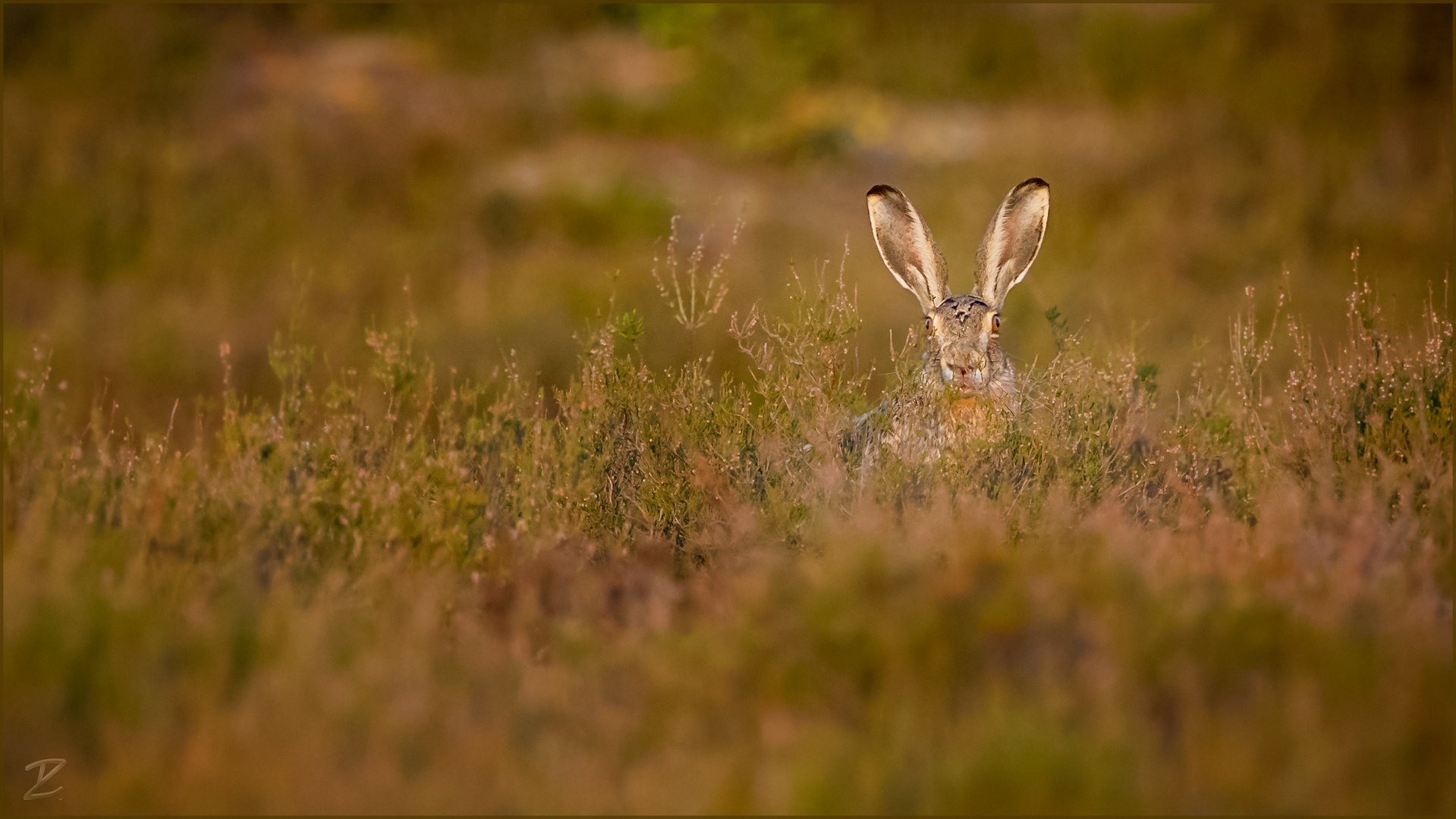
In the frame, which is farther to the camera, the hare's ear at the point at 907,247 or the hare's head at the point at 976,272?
the hare's ear at the point at 907,247

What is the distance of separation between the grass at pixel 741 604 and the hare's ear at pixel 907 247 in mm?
605

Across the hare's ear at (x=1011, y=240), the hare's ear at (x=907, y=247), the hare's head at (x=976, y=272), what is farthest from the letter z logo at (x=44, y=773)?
the hare's ear at (x=1011, y=240)

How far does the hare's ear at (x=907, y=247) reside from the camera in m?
4.75

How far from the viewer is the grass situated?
2143 mm

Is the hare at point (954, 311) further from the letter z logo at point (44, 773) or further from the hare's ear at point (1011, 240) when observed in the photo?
the letter z logo at point (44, 773)

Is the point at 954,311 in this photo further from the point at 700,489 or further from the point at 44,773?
the point at 44,773

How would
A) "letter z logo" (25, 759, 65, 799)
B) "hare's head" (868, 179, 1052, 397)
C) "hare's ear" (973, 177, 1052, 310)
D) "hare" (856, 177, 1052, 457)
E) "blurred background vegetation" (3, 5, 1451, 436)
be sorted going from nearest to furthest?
"letter z logo" (25, 759, 65, 799) < "hare" (856, 177, 1052, 457) < "hare's head" (868, 179, 1052, 397) < "hare's ear" (973, 177, 1052, 310) < "blurred background vegetation" (3, 5, 1451, 436)

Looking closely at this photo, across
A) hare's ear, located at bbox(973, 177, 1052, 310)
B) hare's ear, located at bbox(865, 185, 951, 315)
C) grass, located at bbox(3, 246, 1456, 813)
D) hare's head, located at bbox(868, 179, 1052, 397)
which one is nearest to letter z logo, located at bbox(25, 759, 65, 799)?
grass, located at bbox(3, 246, 1456, 813)

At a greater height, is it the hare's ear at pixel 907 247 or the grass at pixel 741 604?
the hare's ear at pixel 907 247

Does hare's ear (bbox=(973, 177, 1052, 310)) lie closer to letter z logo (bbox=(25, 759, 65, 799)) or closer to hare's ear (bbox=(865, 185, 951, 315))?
hare's ear (bbox=(865, 185, 951, 315))

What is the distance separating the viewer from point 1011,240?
15.6 ft

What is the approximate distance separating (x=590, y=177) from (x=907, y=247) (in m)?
5.31

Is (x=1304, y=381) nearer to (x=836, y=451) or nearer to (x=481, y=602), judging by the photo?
(x=836, y=451)

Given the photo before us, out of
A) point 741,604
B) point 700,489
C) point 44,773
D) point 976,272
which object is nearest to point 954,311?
point 976,272
